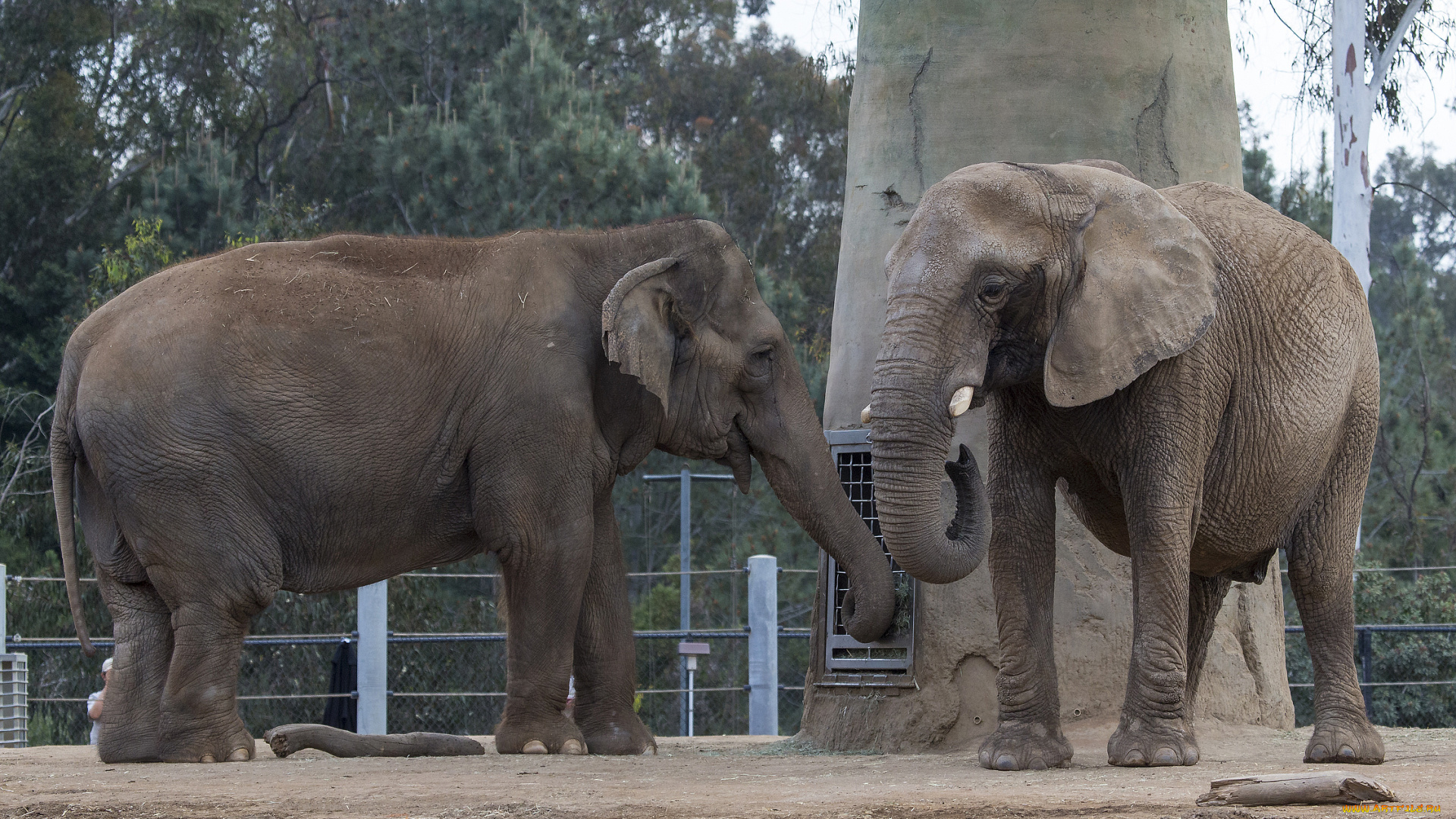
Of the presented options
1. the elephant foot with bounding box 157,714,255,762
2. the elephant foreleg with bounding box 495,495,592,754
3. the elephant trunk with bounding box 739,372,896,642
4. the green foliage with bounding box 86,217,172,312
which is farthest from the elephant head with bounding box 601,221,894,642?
the green foliage with bounding box 86,217,172,312

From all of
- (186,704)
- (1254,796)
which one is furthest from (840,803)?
(186,704)

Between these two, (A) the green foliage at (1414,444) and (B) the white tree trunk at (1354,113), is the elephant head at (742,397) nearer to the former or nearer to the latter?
(B) the white tree trunk at (1354,113)

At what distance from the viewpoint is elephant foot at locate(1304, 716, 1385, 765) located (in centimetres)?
648

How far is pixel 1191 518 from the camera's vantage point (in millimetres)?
6277

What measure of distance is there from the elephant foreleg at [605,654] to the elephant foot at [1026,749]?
6.77ft

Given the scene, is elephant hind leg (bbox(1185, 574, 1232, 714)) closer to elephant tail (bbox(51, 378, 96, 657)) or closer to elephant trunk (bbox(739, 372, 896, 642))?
elephant trunk (bbox(739, 372, 896, 642))

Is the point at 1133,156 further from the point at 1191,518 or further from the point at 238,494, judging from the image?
the point at 238,494

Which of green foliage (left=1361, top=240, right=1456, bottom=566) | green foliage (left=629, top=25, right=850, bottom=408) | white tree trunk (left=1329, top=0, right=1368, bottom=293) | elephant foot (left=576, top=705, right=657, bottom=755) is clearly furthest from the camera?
green foliage (left=629, top=25, right=850, bottom=408)

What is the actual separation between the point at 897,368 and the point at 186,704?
10.7 feet

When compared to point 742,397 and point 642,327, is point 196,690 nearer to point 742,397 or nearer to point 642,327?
point 642,327

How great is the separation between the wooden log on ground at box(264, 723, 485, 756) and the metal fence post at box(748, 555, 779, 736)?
4053 millimetres

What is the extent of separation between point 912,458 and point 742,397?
6.80 ft

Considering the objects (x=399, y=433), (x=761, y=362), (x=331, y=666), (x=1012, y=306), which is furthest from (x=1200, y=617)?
(x=331, y=666)

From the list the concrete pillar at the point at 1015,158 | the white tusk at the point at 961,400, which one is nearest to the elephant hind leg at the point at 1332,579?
the concrete pillar at the point at 1015,158
